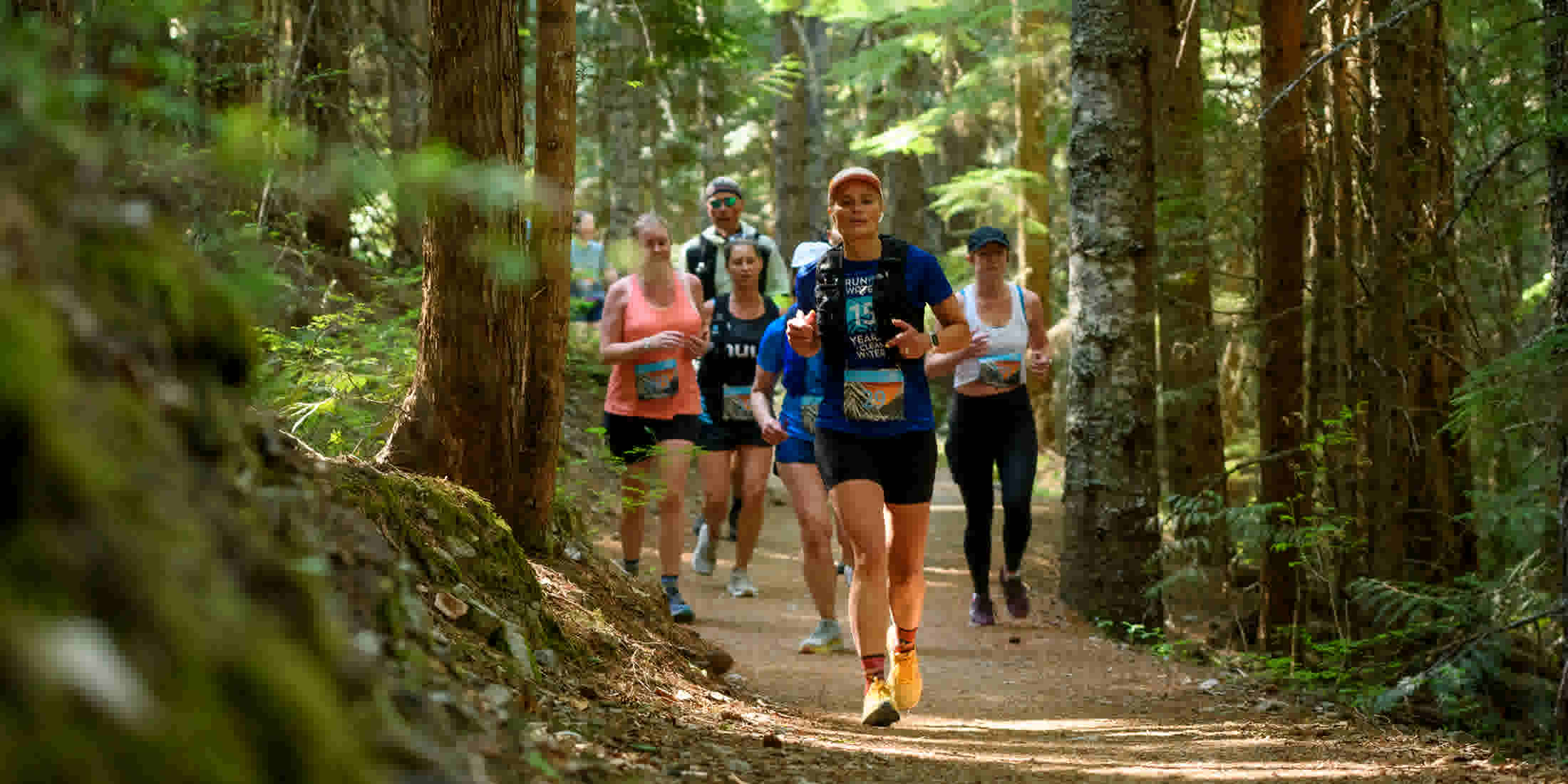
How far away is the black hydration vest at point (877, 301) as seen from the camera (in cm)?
635

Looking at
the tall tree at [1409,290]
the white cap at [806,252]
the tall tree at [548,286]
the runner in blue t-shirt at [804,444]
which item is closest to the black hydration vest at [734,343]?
the runner in blue t-shirt at [804,444]

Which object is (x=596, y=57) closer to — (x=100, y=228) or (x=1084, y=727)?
(x=1084, y=727)

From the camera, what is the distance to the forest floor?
4.99 m

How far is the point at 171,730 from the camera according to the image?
1.69 metres

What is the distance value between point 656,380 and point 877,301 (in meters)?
3.09

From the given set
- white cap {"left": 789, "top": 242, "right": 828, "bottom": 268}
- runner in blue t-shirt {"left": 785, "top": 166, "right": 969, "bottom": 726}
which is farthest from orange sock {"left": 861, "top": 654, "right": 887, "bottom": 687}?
white cap {"left": 789, "top": 242, "right": 828, "bottom": 268}

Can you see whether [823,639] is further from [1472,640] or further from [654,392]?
[1472,640]

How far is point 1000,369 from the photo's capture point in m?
9.65

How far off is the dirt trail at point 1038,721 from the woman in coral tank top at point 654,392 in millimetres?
796

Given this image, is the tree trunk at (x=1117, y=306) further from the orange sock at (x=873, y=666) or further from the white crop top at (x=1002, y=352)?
the orange sock at (x=873, y=666)

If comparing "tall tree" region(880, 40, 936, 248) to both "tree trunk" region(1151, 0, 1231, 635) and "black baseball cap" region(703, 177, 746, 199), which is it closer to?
"tree trunk" region(1151, 0, 1231, 635)

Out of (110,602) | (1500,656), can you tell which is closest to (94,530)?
(110,602)

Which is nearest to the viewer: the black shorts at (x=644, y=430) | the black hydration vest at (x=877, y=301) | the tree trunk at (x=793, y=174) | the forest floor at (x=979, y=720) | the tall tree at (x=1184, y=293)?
the forest floor at (x=979, y=720)

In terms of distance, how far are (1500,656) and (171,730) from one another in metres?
7.68
